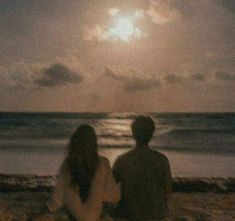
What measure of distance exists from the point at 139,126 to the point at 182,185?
306 inches

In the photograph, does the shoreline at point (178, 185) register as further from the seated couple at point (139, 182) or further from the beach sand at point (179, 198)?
the seated couple at point (139, 182)

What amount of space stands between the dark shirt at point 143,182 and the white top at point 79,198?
610 mm

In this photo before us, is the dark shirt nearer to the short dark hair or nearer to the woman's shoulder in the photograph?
the short dark hair

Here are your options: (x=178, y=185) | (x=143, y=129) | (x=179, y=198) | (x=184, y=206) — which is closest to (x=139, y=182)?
(x=143, y=129)

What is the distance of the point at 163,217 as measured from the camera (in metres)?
4.55

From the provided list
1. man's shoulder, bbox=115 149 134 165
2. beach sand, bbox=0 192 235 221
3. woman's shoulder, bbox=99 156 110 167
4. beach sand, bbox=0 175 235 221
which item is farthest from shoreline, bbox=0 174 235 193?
woman's shoulder, bbox=99 156 110 167

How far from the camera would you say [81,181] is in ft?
12.2

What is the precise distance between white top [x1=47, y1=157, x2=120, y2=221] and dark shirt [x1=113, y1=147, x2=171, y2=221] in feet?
2.00

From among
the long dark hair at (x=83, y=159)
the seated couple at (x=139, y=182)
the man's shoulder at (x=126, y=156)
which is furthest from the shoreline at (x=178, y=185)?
the long dark hair at (x=83, y=159)

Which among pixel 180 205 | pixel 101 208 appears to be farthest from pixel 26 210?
pixel 101 208

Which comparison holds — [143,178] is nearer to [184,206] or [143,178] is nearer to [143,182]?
[143,182]

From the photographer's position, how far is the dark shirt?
444cm

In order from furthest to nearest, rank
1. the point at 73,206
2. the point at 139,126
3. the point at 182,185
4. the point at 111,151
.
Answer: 1. the point at 111,151
2. the point at 182,185
3. the point at 139,126
4. the point at 73,206

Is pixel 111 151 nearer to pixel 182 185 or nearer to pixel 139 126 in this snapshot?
pixel 182 185
